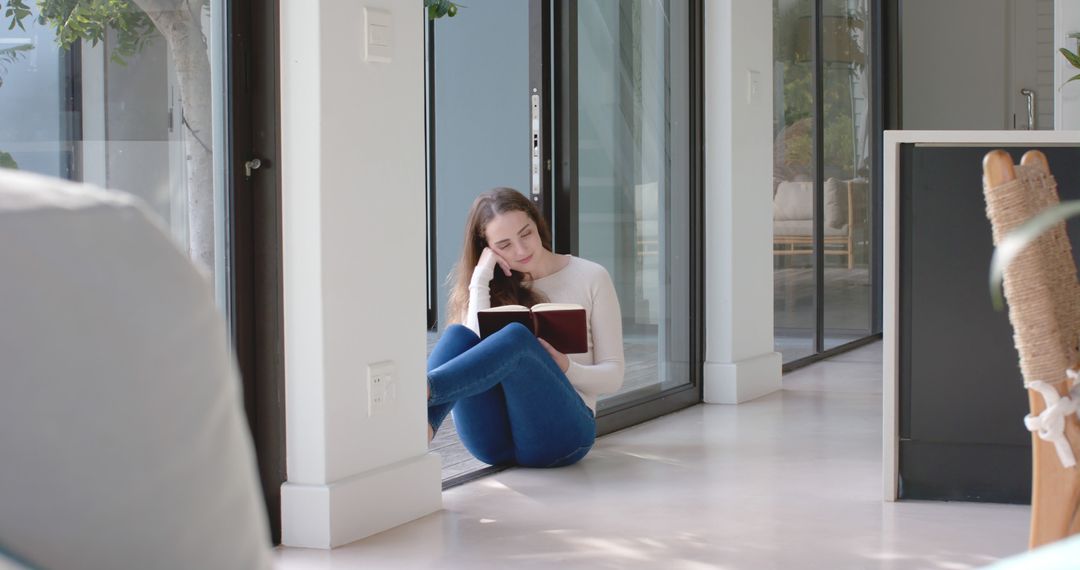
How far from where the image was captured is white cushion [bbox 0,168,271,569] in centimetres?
70

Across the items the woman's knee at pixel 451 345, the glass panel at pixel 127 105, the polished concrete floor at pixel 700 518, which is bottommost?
the polished concrete floor at pixel 700 518

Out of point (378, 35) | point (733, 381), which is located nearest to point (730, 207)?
point (733, 381)

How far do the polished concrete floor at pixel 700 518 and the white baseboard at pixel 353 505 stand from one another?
39mm

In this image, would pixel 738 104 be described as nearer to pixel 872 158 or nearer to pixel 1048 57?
pixel 872 158

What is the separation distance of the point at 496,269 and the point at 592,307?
0.99 ft

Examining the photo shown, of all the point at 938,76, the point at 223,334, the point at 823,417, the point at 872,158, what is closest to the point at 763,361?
the point at 823,417

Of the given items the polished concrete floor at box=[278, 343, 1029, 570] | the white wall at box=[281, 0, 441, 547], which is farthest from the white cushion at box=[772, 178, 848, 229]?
the white wall at box=[281, 0, 441, 547]

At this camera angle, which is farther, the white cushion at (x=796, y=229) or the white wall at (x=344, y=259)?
the white cushion at (x=796, y=229)

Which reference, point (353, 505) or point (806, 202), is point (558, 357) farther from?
point (806, 202)

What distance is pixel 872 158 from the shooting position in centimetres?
755

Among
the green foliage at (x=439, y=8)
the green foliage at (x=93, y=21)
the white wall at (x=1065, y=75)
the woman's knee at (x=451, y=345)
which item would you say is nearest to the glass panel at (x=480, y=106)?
the white wall at (x=1065, y=75)

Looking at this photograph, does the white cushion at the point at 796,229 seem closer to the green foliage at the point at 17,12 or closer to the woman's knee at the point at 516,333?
the woman's knee at the point at 516,333

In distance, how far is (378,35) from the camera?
2.88 m

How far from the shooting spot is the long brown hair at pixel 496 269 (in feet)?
12.2
